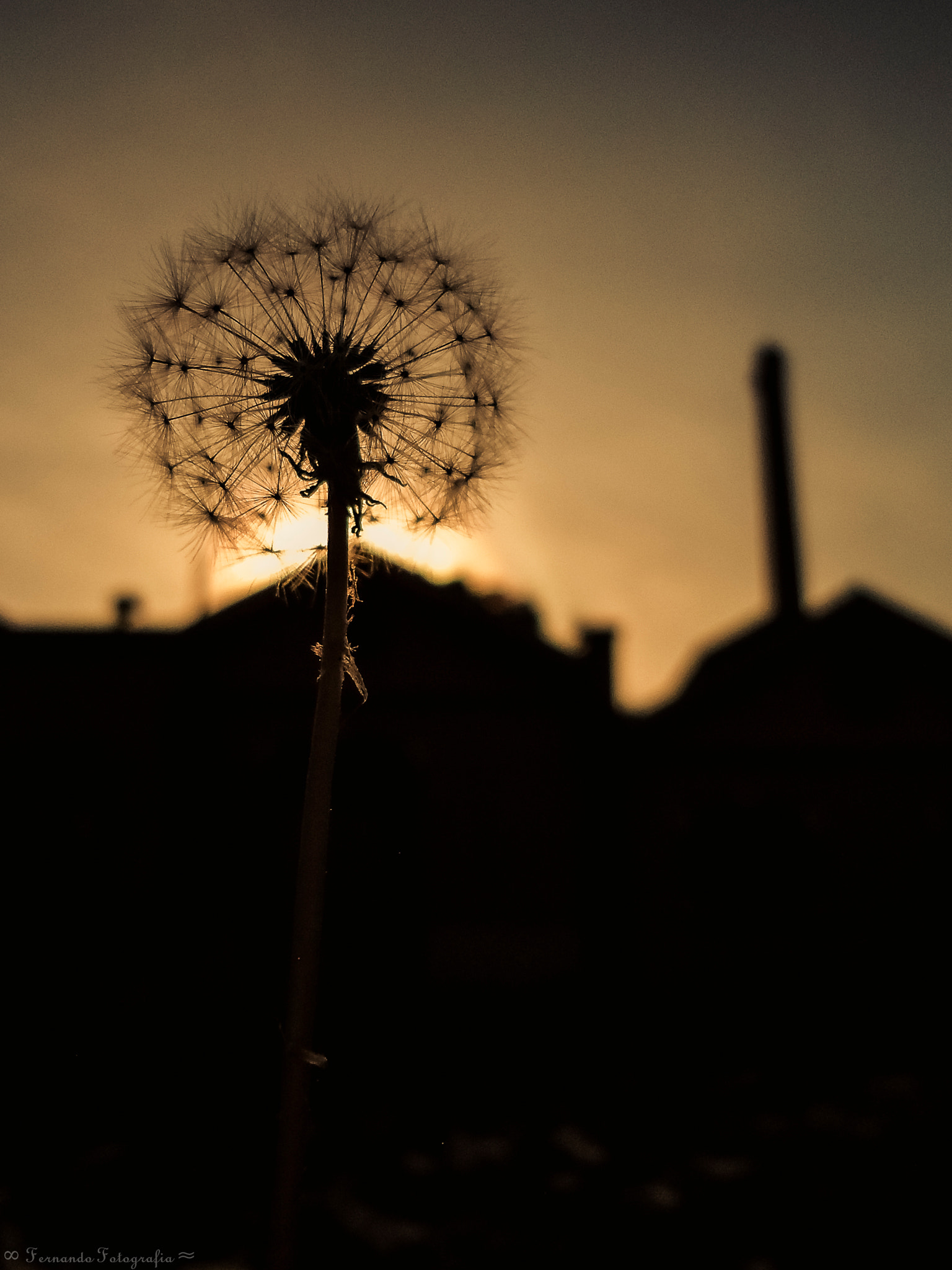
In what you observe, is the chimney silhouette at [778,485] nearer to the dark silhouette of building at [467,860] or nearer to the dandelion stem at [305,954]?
the dark silhouette of building at [467,860]

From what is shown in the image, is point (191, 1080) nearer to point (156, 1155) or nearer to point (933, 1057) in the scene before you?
point (156, 1155)

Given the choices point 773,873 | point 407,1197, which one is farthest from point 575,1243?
point 773,873

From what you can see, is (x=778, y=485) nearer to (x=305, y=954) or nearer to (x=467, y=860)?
(x=467, y=860)

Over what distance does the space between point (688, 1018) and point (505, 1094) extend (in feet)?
16.4

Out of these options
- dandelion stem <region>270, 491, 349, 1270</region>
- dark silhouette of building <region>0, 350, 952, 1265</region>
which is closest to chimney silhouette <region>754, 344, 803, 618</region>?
dark silhouette of building <region>0, 350, 952, 1265</region>

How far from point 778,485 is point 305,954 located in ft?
78.3

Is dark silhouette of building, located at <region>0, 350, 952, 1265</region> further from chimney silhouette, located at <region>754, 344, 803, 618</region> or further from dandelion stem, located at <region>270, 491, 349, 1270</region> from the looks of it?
dandelion stem, located at <region>270, 491, 349, 1270</region>

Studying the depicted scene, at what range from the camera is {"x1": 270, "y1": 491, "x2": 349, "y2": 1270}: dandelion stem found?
2.37 metres

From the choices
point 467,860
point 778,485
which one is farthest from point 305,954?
point 778,485

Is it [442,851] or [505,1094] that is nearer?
[505,1094]

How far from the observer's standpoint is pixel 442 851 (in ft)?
48.5

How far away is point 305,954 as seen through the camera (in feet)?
8.05

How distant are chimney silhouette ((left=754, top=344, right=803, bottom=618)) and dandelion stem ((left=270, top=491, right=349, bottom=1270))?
69.5 ft

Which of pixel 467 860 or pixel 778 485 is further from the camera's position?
pixel 778 485
